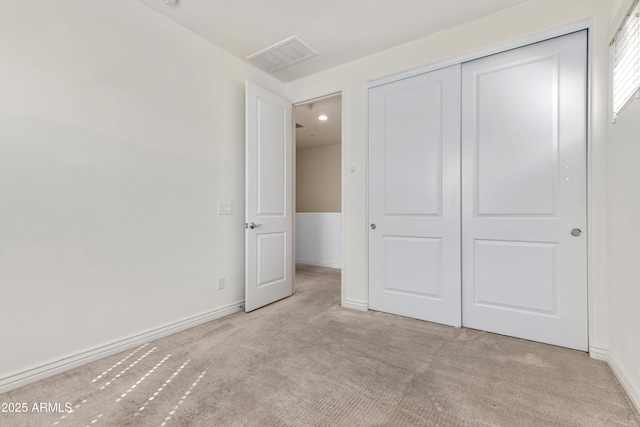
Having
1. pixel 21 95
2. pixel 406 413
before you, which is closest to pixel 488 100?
pixel 406 413

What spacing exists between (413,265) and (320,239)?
10.3 ft

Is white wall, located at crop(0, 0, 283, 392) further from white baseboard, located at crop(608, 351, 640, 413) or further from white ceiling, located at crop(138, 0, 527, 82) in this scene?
white baseboard, located at crop(608, 351, 640, 413)

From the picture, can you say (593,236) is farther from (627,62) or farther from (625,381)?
(627,62)

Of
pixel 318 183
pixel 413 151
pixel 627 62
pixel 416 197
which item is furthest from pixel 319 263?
pixel 627 62

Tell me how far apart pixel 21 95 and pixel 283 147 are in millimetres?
2129

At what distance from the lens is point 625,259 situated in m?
1.63

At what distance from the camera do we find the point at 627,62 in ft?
5.27

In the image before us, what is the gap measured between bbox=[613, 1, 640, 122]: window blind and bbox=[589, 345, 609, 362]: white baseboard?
4.91 feet

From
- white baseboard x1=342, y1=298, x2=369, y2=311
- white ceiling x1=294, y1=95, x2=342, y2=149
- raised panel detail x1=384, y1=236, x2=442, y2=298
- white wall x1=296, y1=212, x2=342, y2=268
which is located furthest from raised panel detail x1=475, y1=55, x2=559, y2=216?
white wall x1=296, y1=212, x2=342, y2=268

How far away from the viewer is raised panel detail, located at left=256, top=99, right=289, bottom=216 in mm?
3051

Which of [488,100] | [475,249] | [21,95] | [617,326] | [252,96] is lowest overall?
[617,326]

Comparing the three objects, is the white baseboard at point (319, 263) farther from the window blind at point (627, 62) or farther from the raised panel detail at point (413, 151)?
the window blind at point (627, 62)

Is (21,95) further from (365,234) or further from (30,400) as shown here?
(365,234)

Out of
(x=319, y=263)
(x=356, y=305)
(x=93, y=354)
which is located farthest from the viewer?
(x=319, y=263)
